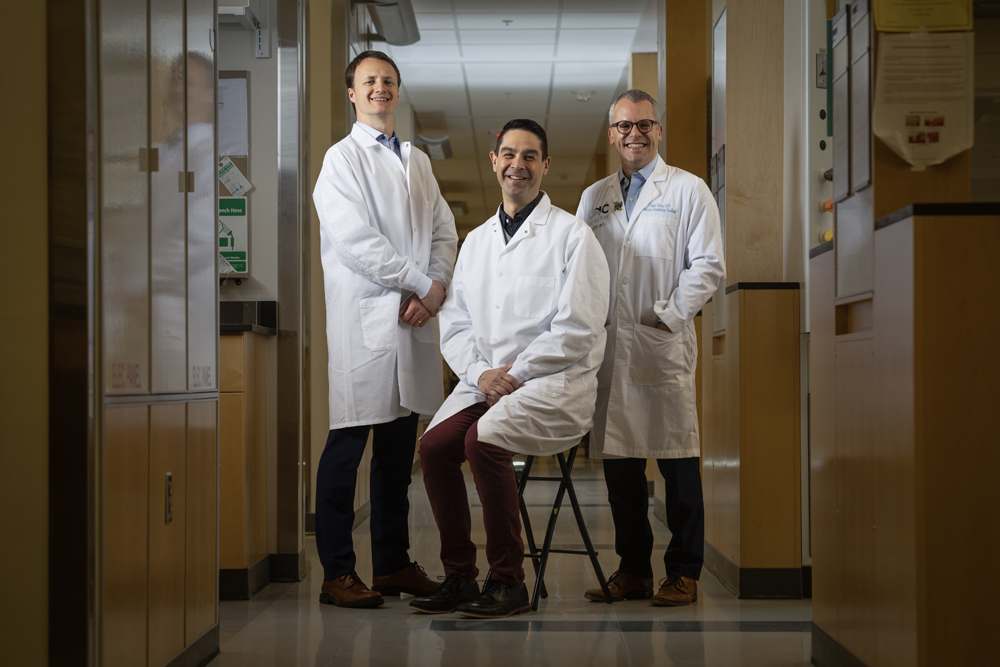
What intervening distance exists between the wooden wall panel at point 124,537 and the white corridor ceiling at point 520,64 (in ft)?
15.4

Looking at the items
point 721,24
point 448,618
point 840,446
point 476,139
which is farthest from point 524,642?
point 476,139

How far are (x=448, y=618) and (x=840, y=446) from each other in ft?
4.28

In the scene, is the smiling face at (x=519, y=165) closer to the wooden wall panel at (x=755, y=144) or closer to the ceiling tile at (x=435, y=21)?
the wooden wall panel at (x=755, y=144)

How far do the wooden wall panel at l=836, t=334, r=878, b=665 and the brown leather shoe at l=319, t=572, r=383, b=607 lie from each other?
1443 mm

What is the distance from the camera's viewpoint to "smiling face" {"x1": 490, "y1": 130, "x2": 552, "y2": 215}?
289cm

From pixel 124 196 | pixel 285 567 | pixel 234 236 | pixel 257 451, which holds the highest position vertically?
pixel 234 236

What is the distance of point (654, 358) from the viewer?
297cm

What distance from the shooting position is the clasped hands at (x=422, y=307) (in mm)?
2975

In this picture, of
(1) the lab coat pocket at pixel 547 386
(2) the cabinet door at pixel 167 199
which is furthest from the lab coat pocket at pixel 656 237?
(2) the cabinet door at pixel 167 199

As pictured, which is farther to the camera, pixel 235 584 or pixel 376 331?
pixel 235 584

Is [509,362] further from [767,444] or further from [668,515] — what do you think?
[767,444]

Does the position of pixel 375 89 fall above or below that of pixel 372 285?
above

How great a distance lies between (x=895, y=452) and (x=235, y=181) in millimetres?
2784

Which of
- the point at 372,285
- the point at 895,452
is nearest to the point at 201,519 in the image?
the point at 372,285
